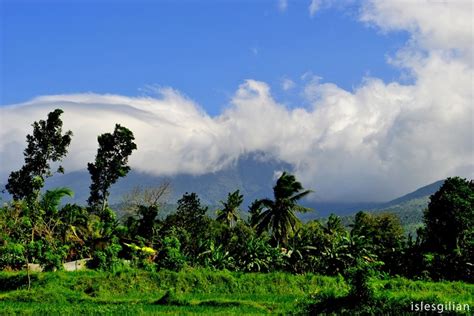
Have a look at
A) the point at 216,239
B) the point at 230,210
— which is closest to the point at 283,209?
the point at 216,239

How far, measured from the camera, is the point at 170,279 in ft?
93.2

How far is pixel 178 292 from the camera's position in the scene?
27406 millimetres

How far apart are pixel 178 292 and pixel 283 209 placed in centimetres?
2762

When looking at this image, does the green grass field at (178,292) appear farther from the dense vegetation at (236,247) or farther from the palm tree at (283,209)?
the palm tree at (283,209)

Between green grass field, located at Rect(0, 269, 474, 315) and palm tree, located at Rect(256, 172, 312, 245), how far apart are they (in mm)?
23704

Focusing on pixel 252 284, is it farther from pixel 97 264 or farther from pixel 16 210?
pixel 16 210

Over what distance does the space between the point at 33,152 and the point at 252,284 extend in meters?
33.1

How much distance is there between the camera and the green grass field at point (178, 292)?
71.2 feet

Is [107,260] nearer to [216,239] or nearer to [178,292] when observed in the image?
[178,292]

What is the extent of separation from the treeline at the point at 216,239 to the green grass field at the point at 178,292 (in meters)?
1.77

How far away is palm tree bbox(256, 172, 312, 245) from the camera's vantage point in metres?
53.6

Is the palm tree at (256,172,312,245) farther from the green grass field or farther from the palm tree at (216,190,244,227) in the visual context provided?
the green grass field

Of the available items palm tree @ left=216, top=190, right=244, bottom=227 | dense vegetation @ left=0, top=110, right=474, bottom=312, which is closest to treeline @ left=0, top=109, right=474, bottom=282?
dense vegetation @ left=0, top=110, right=474, bottom=312

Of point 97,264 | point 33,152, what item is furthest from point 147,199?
point 97,264
